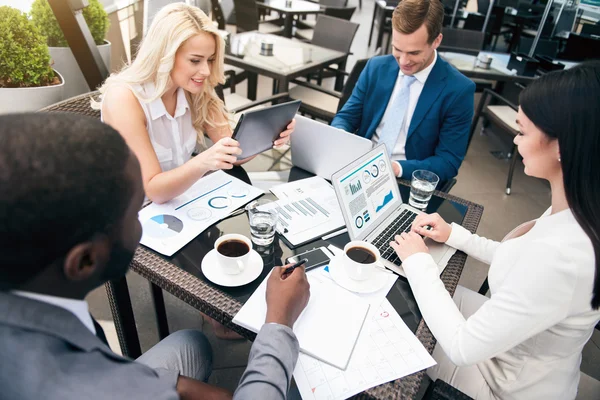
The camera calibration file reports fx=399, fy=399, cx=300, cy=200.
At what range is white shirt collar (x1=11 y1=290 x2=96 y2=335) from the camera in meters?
0.58

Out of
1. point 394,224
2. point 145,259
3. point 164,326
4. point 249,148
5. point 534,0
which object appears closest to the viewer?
point 145,259

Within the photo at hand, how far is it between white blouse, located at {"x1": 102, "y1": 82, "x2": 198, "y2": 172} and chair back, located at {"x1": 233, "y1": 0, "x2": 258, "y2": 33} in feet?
12.1

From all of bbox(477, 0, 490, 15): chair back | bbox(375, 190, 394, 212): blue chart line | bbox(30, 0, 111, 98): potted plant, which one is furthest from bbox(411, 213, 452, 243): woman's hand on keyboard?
Answer: bbox(477, 0, 490, 15): chair back

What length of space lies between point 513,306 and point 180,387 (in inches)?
31.8

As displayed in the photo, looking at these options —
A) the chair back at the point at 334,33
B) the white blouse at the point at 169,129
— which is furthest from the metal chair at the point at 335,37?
the white blouse at the point at 169,129

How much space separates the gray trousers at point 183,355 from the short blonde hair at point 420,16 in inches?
60.4

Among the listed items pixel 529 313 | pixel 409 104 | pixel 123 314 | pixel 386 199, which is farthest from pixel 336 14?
pixel 529 313

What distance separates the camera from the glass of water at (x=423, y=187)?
1522 mm

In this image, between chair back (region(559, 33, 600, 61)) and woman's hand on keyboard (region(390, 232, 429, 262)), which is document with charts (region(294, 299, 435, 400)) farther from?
chair back (region(559, 33, 600, 61))

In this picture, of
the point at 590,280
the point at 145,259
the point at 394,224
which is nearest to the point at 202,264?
the point at 145,259

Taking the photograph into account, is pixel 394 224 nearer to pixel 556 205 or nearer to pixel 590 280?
pixel 556 205

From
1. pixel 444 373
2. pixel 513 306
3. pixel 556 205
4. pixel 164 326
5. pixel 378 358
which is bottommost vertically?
pixel 164 326

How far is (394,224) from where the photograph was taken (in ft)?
4.43

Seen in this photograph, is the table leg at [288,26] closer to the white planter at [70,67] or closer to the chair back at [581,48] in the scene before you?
the white planter at [70,67]
